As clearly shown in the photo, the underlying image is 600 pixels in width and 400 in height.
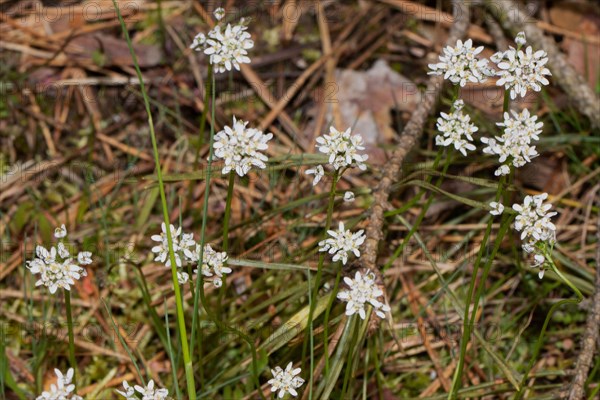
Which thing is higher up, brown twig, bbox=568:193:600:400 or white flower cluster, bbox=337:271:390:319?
white flower cluster, bbox=337:271:390:319

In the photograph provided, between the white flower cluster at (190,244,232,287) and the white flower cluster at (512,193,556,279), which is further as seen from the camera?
the white flower cluster at (190,244,232,287)

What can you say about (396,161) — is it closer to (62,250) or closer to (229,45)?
(229,45)

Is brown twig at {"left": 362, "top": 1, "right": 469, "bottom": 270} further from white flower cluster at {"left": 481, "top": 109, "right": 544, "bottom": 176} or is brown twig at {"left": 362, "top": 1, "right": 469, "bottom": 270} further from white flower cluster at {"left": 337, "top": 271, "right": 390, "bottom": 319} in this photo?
white flower cluster at {"left": 481, "top": 109, "right": 544, "bottom": 176}

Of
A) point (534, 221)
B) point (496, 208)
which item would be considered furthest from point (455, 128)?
point (534, 221)

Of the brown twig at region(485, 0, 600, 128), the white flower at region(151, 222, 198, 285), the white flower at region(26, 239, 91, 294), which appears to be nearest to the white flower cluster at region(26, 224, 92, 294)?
the white flower at region(26, 239, 91, 294)

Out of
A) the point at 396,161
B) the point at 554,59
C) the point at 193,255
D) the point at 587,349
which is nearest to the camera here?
the point at 193,255

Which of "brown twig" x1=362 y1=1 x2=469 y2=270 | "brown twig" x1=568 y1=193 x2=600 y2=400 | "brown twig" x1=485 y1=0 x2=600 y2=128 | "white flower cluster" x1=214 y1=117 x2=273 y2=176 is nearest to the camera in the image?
"white flower cluster" x1=214 y1=117 x2=273 y2=176

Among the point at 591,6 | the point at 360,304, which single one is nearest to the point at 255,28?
the point at 591,6
